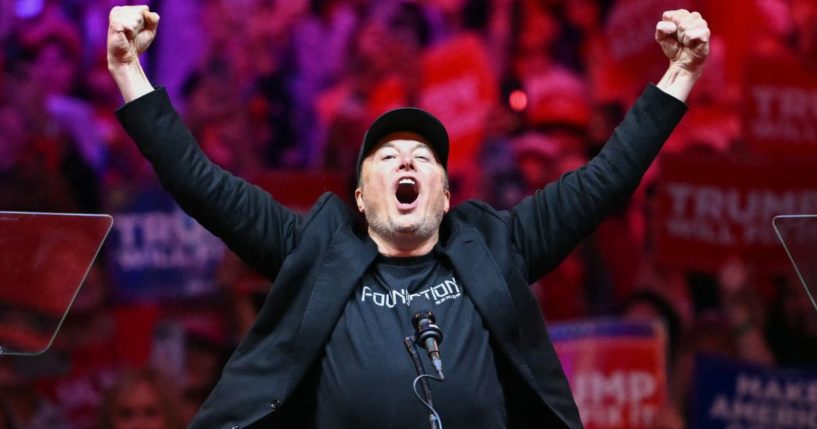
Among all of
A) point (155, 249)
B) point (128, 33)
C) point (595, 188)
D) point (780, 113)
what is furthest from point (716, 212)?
point (128, 33)

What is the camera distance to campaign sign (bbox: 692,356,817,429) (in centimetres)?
459

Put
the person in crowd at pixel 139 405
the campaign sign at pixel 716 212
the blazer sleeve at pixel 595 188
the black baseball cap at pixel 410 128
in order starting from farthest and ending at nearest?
the campaign sign at pixel 716 212
the person in crowd at pixel 139 405
the black baseball cap at pixel 410 128
the blazer sleeve at pixel 595 188

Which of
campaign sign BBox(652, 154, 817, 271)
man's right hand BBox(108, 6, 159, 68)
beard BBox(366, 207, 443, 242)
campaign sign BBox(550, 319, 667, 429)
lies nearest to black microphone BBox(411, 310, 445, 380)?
beard BBox(366, 207, 443, 242)

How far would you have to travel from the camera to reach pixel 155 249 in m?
4.77

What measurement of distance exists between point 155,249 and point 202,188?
7.78 feet

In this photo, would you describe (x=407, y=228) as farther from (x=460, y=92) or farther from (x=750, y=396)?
(x=460, y=92)

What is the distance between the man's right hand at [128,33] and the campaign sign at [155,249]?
90.8 inches

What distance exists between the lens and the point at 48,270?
246cm

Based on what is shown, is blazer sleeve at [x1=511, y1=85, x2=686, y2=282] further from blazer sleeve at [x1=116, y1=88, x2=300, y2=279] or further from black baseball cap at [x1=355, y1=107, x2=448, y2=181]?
blazer sleeve at [x1=116, y1=88, x2=300, y2=279]

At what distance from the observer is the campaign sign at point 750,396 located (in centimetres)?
459

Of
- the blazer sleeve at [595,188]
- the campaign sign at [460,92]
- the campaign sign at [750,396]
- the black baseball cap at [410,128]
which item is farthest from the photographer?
the campaign sign at [460,92]

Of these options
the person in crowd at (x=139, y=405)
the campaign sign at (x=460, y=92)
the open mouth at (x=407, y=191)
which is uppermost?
the campaign sign at (x=460, y=92)

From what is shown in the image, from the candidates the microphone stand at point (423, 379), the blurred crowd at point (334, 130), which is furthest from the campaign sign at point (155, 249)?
the microphone stand at point (423, 379)

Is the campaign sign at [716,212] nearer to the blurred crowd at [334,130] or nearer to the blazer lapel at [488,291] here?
the blurred crowd at [334,130]
